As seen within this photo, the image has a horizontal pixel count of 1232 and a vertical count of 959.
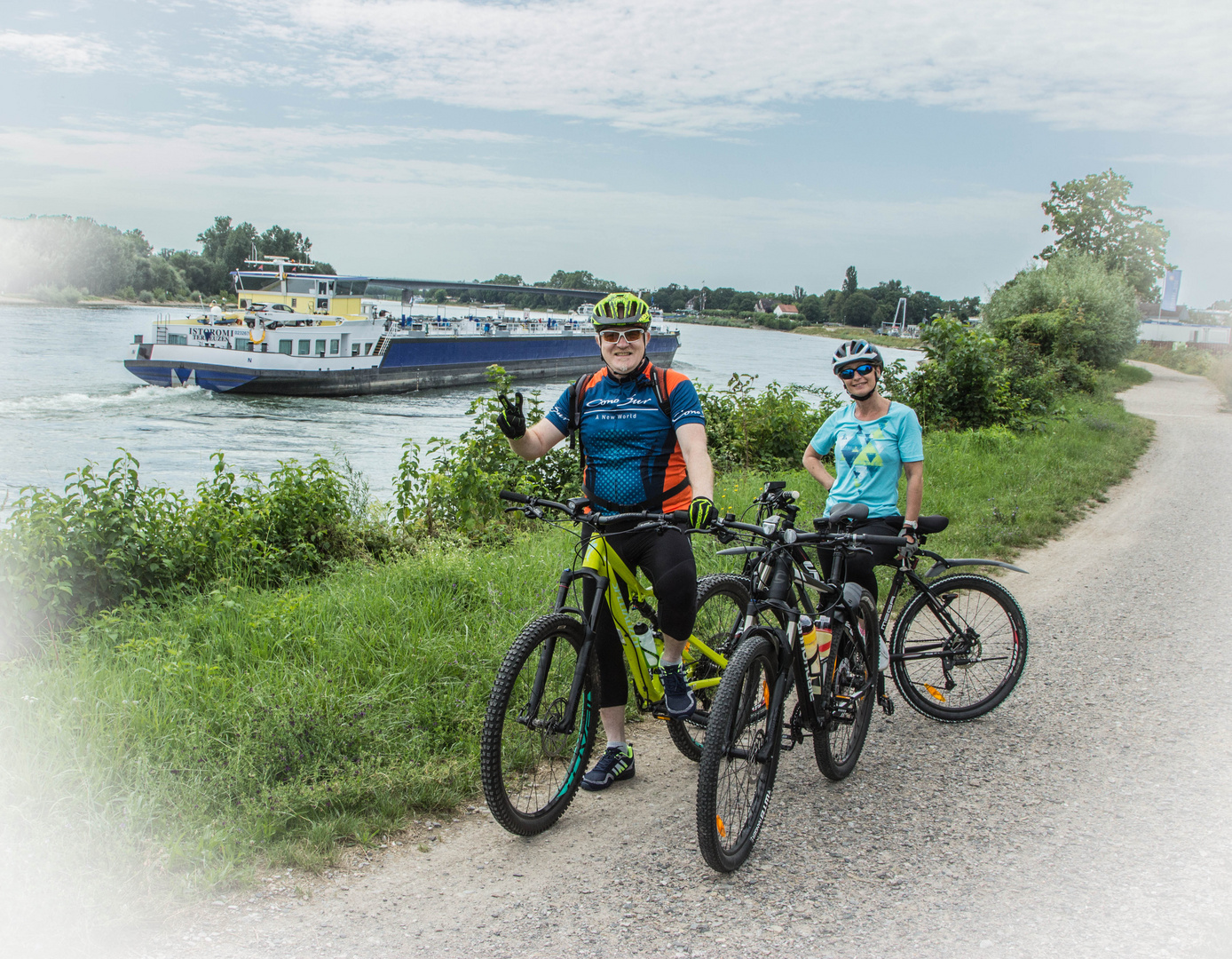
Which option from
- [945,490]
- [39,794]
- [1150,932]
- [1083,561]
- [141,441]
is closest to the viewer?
[1150,932]

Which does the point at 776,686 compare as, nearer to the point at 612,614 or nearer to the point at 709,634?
the point at 612,614

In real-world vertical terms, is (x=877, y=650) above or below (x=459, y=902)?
above

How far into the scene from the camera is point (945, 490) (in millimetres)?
10328

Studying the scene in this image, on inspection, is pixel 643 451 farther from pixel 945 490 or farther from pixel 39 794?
pixel 945 490

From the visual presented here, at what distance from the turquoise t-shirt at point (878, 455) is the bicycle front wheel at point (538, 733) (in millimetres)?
1808

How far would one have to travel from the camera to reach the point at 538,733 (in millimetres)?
3559

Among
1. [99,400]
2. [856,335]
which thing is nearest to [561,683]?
[99,400]

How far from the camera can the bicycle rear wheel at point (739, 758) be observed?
117 inches

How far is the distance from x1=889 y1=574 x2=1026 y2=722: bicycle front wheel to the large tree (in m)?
53.2

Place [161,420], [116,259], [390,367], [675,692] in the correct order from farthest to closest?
[390,367]
[161,420]
[116,259]
[675,692]

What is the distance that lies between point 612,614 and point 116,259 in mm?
24098

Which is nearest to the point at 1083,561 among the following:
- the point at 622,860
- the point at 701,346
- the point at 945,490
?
the point at 945,490

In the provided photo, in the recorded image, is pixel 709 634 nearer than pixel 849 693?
No

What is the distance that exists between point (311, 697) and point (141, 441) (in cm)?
2569
